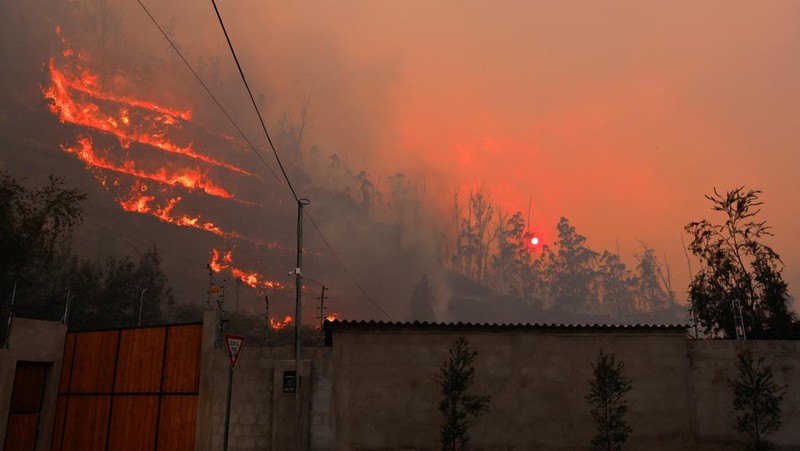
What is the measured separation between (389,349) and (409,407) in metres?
1.99

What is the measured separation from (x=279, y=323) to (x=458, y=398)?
17304cm

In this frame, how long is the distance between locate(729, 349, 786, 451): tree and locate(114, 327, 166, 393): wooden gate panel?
784 inches

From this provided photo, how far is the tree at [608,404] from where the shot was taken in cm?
1786

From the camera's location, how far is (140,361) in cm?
2009

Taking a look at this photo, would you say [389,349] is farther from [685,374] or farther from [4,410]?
→ [4,410]

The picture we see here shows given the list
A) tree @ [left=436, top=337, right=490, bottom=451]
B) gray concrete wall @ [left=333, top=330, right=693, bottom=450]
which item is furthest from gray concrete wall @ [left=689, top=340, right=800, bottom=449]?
tree @ [left=436, top=337, right=490, bottom=451]

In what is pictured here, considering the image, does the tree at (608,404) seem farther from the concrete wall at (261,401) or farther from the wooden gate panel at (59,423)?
the wooden gate panel at (59,423)

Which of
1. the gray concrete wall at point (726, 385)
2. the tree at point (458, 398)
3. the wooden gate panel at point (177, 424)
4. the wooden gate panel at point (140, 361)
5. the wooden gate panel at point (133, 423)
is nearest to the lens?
the tree at point (458, 398)

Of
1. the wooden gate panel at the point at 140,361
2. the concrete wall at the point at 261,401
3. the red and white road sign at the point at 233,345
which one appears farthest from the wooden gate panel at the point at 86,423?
the red and white road sign at the point at 233,345

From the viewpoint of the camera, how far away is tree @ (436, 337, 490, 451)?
1764 centimetres

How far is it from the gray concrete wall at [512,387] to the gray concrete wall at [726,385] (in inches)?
19.3

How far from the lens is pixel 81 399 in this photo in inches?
816

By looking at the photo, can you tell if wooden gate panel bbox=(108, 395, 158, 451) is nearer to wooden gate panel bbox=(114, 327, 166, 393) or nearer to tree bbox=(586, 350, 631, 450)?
wooden gate panel bbox=(114, 327, 166, 393)

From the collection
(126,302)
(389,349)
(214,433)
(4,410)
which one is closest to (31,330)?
(4,410)
